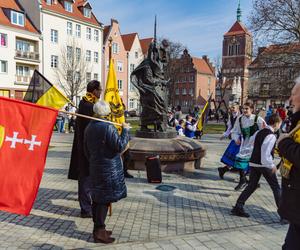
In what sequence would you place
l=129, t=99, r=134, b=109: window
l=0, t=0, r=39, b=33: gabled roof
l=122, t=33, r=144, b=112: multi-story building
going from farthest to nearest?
l=129, t=99, r=134, b=109: window
l=122, t=33, r=144, b=112: multi-story building
l=0, t=0, r=39, b=33: gabled roof

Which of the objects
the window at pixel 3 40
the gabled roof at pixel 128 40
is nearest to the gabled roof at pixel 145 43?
the gabled roof at pixel 128 40

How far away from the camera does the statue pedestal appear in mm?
8656

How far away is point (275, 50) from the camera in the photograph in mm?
28750

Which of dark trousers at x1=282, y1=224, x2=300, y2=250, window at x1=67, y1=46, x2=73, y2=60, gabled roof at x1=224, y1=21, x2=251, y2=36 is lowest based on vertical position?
dark trousers at x1=282, y1=224, x2=300, y2=250

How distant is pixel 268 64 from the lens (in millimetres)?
28969

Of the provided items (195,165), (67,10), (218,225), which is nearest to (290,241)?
(218,225)

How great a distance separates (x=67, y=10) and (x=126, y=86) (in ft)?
53.6

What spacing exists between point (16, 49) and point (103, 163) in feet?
130

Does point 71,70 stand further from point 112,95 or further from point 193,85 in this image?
point 193,85

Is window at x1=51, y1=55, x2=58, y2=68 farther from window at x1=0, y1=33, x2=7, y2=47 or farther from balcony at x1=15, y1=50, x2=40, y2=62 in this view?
window at x1=0, y1=33, x2=7, y2=47

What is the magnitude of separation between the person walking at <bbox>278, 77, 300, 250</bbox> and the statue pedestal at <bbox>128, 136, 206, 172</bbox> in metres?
5.93

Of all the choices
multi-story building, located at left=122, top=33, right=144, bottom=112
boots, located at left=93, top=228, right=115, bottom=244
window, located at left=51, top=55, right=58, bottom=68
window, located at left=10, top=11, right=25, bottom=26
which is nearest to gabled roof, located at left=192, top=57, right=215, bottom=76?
multi-story building, located at left=122, top=33, right=144, bottom=112

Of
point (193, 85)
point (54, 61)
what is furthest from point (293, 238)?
point (193, 85)

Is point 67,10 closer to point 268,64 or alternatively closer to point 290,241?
point 268,64
